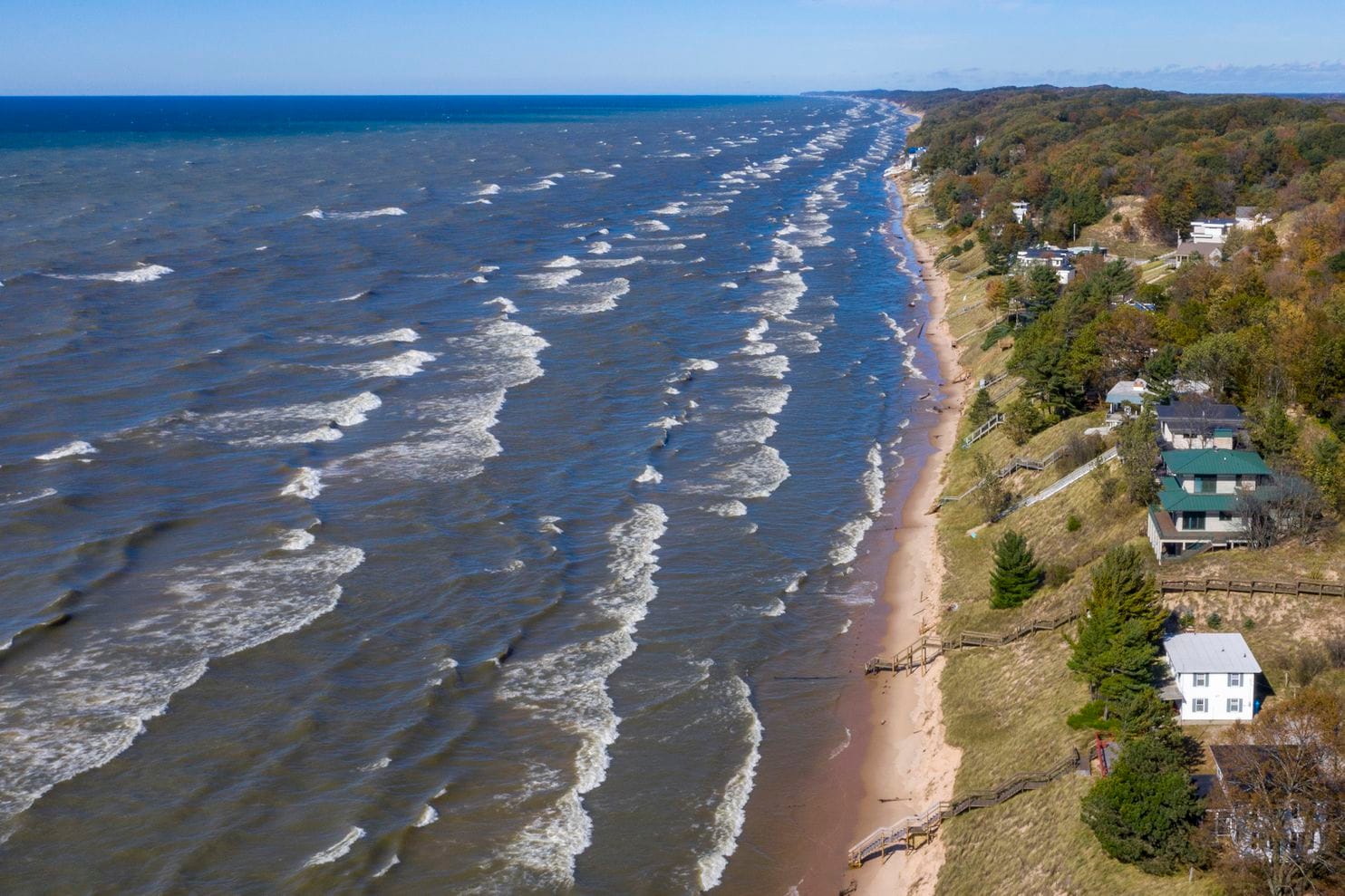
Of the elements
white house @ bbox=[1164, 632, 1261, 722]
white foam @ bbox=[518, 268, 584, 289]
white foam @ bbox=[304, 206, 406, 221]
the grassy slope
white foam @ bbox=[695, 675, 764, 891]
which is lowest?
white foam @ bbox=[695, 675, 764, 891]

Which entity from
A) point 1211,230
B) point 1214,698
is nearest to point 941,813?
point 1214,698

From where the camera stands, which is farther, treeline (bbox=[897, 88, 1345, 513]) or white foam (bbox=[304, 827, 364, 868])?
treeline (bbox=[897, 88, 1345, 513])

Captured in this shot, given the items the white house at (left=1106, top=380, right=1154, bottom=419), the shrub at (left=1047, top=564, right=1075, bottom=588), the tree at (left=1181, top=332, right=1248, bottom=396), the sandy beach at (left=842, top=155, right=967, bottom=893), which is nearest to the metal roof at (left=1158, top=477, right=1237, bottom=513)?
the shrub at (left=1047, top=564, right=1075, bottom=588)

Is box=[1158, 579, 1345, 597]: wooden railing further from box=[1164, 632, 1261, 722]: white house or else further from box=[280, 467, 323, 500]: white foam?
box=[280, 467, 323, 500]: white foam

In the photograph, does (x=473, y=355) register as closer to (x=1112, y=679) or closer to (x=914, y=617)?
(x=914, y=617)

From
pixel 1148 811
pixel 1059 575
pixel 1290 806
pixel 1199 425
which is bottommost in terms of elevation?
pixel 1059 575

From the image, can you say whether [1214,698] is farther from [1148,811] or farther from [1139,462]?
[1139,462]
